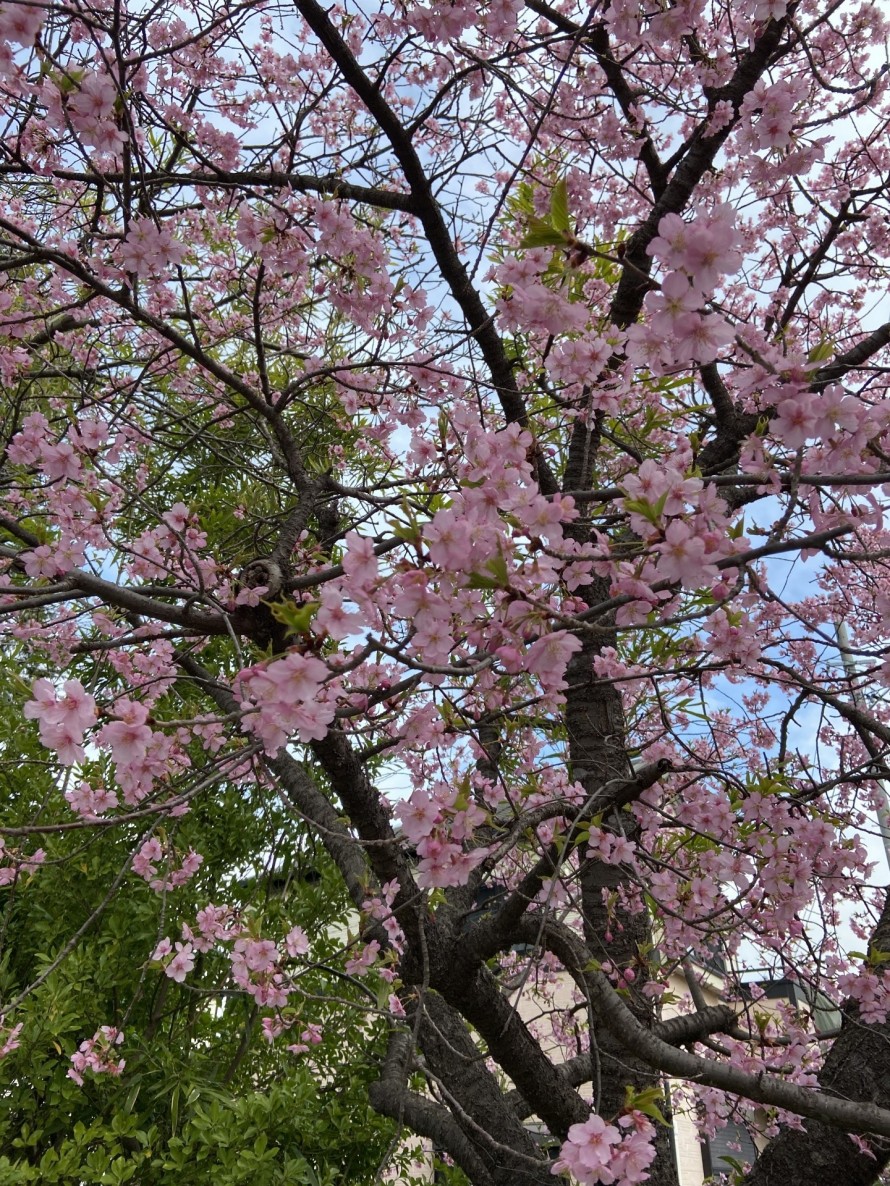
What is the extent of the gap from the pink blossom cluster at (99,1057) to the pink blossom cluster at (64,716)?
2.11m

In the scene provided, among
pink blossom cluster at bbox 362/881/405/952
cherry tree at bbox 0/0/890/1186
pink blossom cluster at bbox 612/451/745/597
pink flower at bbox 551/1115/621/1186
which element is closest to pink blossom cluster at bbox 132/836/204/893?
cherry tree at bbox 0/0/890/1186

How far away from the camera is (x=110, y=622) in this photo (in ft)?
11.5

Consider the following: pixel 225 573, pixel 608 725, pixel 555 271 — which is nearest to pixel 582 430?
pixel 608 725

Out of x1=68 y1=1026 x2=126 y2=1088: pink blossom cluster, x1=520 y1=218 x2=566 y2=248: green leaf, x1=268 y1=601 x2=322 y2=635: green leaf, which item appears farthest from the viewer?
x1=68 y1=1026 x2=126 y2=1088: pink blossom cluster

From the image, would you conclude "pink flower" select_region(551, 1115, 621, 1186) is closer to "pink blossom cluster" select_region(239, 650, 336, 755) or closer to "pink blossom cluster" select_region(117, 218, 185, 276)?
"pink blossom cluster" select_region(239, 650, 336, 755)

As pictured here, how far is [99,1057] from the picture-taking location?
310 centimetres

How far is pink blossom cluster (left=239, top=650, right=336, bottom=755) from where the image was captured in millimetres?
1169

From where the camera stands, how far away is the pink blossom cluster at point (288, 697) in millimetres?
1169

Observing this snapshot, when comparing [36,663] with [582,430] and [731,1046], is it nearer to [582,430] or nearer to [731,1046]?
[582,430]

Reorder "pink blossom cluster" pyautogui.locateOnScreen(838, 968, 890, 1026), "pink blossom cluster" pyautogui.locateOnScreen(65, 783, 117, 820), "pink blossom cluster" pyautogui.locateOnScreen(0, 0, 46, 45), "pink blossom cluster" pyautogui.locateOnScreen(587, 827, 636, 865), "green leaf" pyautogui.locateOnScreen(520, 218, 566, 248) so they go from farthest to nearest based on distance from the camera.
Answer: "pink blossom cluster" pyautogui.locateOnScreen(838, 968, 890, 1026) < "pink blossom cluster" pyautogui.locateOnScreen(65, 783, 117, 820) < "pink blossom cluster" pyautogui.locateOnScreen(587, 827, 636, 865) < "pink blossom cluster" pyautogui.locateOnScreen(0, 0, 46, 45) < "green leaf" pyautogui.locateOnScreen(520, 218, 566, 248)

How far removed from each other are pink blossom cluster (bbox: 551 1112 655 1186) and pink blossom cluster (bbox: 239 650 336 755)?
0.96 m

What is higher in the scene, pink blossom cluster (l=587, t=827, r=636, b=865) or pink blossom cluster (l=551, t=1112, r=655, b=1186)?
pink blossom cluster (l=587, t=827, r=636, b=865)

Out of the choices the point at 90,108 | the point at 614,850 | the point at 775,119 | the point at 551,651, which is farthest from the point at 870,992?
the point at 90,108

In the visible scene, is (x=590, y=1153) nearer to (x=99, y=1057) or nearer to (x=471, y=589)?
(x=471, y=589)
